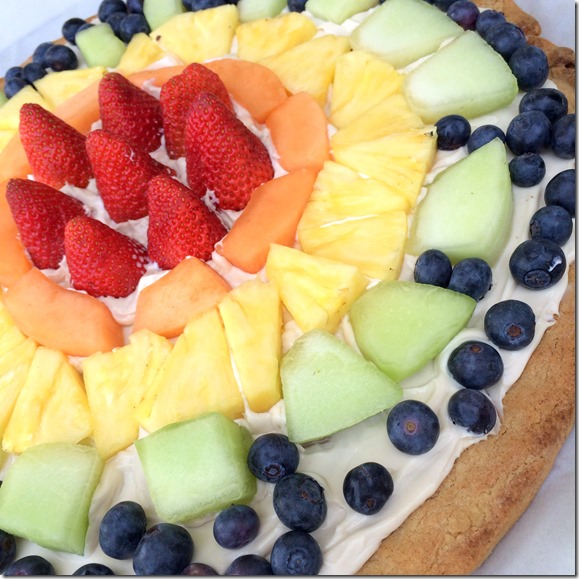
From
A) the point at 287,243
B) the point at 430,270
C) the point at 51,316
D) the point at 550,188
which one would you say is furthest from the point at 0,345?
the point at 550,188

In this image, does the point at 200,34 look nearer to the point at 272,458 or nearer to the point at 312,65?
the point at 312,65

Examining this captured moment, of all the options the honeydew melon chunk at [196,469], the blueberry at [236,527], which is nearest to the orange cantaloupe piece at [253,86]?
the honeydew melon chunk at [196,469]

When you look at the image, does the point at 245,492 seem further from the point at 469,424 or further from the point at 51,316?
the point at 51,316

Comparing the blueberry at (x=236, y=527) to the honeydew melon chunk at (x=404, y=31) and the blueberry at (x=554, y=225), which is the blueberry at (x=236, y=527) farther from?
the honeydew melon chunk at (x=404, y=31)

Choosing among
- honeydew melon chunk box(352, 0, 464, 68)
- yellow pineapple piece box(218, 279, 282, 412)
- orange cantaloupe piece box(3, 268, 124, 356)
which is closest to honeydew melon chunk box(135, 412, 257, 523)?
yellow pineapple piece box(218, 279, 282, 412)

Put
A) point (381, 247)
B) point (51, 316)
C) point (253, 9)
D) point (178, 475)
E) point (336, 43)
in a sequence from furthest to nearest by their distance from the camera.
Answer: point (253, 9), point (336, 43), point (51, 316), point (381, 247), point (178, 475)

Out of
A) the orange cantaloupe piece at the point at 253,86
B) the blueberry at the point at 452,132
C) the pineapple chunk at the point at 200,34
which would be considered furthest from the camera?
the pineapple chunk at the point at 200,34
